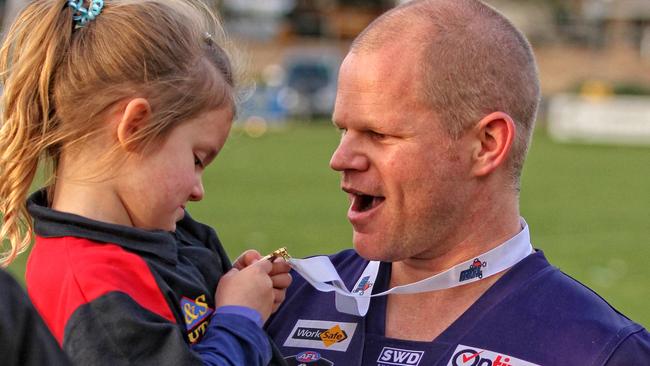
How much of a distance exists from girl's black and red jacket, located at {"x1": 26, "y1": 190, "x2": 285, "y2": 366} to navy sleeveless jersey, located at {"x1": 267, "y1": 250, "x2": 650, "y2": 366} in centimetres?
27

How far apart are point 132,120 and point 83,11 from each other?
1.08ft

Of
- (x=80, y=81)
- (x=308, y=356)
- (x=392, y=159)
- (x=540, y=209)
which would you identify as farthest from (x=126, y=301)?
(x=540, y=209)

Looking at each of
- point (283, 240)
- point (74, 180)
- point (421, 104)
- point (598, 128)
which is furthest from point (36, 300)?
point (598, 128)

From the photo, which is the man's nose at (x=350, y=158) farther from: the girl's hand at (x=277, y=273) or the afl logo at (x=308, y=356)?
the afl logo at (x=308, y=356)

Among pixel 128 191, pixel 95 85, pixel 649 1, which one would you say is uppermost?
pixel 95 85

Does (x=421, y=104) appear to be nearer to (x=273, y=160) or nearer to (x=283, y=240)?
(x=283, y=240)

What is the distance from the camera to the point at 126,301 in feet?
8.67

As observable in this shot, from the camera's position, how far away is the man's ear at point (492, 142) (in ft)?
10.5

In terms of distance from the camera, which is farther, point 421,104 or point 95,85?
point 421,104

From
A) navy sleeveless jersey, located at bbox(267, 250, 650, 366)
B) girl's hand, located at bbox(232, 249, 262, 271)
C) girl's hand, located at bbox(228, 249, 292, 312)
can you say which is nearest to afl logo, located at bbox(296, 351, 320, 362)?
navy sleeveless jersey, located at bbox(267, 250, 650, 366)

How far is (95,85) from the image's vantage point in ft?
9.33

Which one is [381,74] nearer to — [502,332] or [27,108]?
[502,332]

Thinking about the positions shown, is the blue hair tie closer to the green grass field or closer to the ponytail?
the ponytail

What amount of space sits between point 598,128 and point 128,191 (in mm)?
30329
